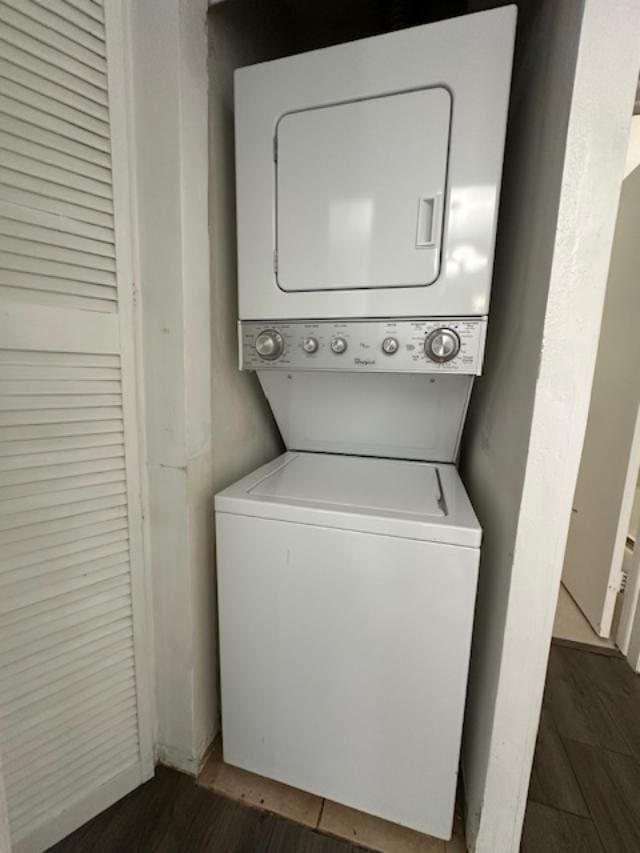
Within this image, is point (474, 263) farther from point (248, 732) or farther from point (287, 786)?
point (287, 786)

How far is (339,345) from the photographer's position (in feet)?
4.11

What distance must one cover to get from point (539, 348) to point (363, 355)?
1.66 ft

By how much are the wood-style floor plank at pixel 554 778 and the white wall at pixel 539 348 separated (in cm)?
35

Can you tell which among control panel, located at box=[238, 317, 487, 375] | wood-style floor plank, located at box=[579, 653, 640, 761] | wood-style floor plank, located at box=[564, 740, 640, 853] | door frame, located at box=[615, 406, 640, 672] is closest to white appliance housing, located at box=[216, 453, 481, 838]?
control panel, located at box=[238, 317, 487, 375]

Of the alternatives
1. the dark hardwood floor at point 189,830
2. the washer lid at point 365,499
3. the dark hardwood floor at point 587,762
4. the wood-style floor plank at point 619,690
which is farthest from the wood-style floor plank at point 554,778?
the washer lid at point 365,499

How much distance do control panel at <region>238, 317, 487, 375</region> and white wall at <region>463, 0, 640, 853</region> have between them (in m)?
0.16

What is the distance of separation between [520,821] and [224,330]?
1.82 meters

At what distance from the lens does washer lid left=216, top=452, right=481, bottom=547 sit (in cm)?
106

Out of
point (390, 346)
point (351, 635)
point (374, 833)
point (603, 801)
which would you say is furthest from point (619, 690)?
point (390, 346)

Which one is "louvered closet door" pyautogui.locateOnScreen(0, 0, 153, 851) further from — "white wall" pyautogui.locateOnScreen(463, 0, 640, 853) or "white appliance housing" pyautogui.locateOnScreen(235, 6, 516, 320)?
"white wall" pyautogui.locateOnScreen(463, 0, 640, 853)

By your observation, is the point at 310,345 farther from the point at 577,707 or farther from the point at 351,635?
the point at 577,707

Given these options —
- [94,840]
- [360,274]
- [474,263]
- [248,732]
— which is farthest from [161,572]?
[474,263]

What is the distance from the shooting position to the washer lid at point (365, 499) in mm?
1058

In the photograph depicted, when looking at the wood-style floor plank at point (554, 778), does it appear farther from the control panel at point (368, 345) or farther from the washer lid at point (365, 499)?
the control panel at point (368, 345)
